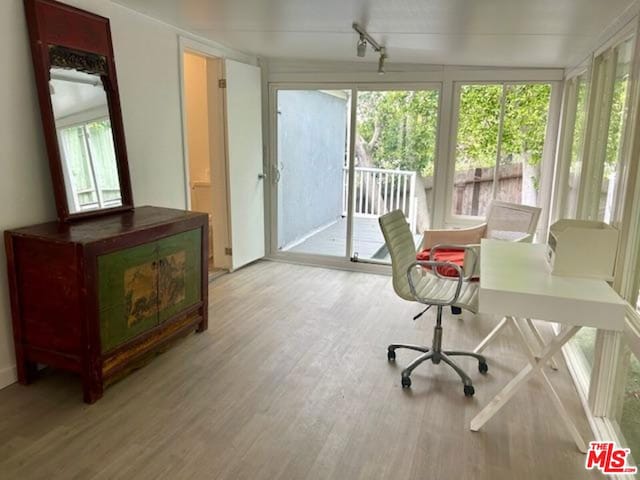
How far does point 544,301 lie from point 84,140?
8.65ft

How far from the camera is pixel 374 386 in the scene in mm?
2619

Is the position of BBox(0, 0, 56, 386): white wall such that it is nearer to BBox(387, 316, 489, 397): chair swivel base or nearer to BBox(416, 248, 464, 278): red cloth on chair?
BBox(387, 316, 489, 397): chair swivel base

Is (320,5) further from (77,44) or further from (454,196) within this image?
(454,196)

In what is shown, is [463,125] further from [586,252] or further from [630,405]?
[630,405]

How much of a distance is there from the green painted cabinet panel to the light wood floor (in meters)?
0.31

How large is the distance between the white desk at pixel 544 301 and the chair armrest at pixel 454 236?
1.53 m

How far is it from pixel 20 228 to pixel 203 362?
1263 millimetres

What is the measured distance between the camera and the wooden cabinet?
7.49 ft

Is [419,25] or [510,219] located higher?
[419,25]

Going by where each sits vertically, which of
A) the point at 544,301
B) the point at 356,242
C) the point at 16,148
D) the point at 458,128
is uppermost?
the point at 458,128

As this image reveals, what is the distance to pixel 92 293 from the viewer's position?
7.50 feet

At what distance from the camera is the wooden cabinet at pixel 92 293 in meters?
2.28

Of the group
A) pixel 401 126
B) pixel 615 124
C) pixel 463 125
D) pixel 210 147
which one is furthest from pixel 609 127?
pixel 210 147

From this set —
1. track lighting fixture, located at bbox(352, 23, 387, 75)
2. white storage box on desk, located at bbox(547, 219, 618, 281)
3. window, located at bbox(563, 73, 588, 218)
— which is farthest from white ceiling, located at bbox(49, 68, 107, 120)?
window, located at bbox(563, 73, 588, 218)
